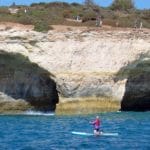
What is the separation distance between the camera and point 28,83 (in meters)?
47.0

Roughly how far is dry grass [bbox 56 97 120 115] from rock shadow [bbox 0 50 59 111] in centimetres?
254

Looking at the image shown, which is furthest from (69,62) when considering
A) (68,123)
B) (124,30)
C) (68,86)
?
(68,123)

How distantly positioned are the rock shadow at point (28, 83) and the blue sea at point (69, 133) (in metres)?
4.97

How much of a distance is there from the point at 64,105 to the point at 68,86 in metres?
1.50

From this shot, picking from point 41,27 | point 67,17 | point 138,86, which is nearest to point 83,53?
point 41,27

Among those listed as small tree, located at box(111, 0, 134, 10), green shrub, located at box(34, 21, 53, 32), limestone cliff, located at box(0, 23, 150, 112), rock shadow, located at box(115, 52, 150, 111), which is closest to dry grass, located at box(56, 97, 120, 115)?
limestone cliff, located at box(0, 23, 150, 112)

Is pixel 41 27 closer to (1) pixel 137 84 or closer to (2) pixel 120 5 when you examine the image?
(1) pixel 137 84

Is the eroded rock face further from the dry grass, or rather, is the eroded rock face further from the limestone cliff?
the dry grass

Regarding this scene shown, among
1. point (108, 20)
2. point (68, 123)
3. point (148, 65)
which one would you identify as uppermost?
point (108, 20)

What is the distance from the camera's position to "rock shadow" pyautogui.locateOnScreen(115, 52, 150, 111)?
45438 mm

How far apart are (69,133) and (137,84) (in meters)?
17.1

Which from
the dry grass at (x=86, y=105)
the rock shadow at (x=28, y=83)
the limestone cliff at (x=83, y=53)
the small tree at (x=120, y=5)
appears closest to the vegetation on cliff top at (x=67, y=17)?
the limestone cliff at (x=83, y=53)

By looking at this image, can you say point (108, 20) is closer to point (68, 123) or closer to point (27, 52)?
point (27, 52)

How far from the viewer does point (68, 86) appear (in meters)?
44.1
